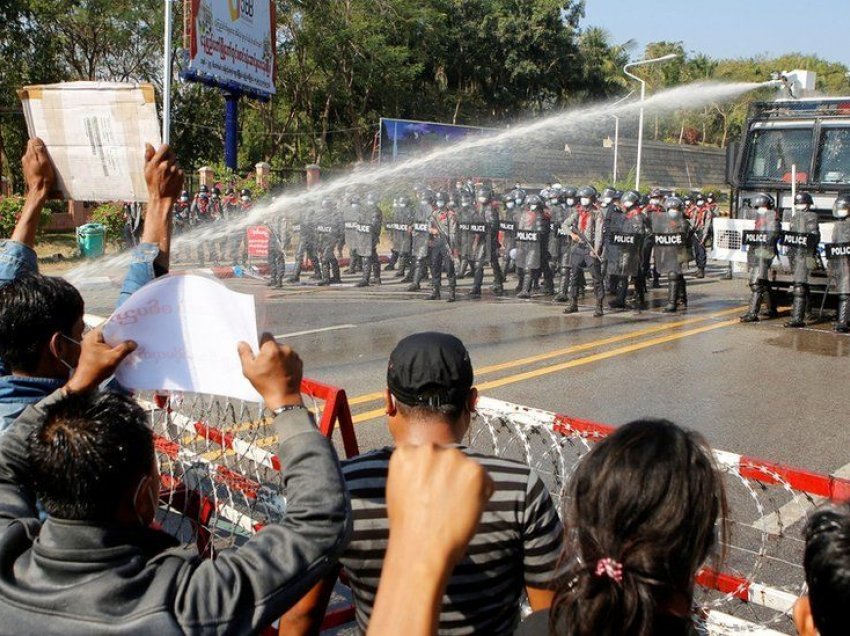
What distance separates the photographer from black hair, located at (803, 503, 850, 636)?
1.45 metres

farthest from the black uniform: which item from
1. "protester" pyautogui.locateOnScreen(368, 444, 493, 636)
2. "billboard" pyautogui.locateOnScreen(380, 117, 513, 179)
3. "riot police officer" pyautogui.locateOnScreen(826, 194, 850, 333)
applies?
"billboard" pyautogui.locateOnScreen(380, 117, 513, 179)

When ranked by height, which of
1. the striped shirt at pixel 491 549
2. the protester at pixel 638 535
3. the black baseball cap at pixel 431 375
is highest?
the black baseball cap at pixel 431 375

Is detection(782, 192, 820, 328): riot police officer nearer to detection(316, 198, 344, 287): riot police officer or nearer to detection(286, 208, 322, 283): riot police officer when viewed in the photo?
detection(316, 198, 344, 287): riot police officer

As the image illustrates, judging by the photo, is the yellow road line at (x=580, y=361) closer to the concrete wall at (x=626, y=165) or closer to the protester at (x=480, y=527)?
the protester at (x=480, y=527)

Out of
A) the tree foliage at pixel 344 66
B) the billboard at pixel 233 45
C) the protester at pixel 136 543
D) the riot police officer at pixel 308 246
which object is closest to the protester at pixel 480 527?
the protester at pixel 136 543

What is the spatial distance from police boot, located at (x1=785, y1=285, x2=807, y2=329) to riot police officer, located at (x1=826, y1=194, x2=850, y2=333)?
39 centimetres

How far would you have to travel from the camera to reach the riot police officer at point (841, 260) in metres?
10.7

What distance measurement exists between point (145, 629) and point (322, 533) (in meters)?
0.34

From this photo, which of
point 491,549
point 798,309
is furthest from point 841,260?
point 491,549

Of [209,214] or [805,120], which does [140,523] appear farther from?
[209,214]

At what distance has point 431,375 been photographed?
2186 mm

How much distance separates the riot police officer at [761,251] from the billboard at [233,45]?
12.2m

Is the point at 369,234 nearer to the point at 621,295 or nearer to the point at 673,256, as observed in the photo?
the point at 621,295

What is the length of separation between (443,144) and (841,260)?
986 inches
